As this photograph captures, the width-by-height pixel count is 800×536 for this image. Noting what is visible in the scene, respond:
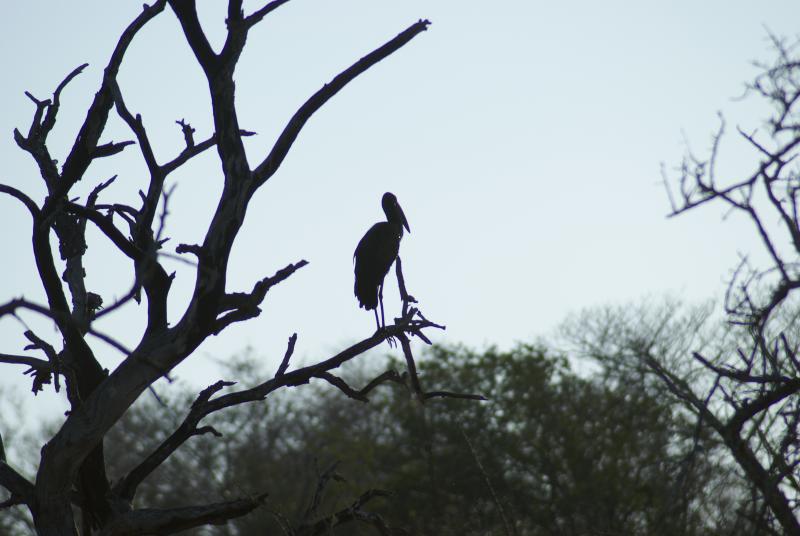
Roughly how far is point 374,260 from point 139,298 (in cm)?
369

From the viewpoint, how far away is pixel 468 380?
2586cm

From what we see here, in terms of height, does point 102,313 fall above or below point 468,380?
below

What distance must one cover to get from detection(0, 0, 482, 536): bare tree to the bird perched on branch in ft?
9.14

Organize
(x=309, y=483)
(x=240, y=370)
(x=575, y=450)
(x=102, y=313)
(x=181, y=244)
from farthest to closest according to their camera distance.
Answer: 1. (x=240, y=370)
2. (x=309, y=483)
3. (x=575, y=450)
4. (x=181, y=244)
5. (x=102, y=313)

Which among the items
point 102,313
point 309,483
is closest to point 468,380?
point 309,483

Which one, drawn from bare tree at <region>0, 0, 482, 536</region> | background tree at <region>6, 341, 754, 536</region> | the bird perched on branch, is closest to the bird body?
the bird perched on branch

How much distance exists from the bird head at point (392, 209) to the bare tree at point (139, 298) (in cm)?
382

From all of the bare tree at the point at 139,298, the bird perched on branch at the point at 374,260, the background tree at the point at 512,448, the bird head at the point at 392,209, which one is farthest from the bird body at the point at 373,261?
the background tree at the point at 512,448

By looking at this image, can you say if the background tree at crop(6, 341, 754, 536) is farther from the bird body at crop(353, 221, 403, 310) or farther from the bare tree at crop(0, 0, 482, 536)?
the bare tree at crop(0, 0, 482, 536)

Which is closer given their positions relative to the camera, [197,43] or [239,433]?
[197,43]

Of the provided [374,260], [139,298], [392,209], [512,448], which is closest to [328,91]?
[139,298]

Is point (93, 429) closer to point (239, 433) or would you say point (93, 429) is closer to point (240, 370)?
point (239, 433)

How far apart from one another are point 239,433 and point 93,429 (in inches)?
1180

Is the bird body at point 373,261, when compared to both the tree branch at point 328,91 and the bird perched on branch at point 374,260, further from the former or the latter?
the tree branch at point 328,91
